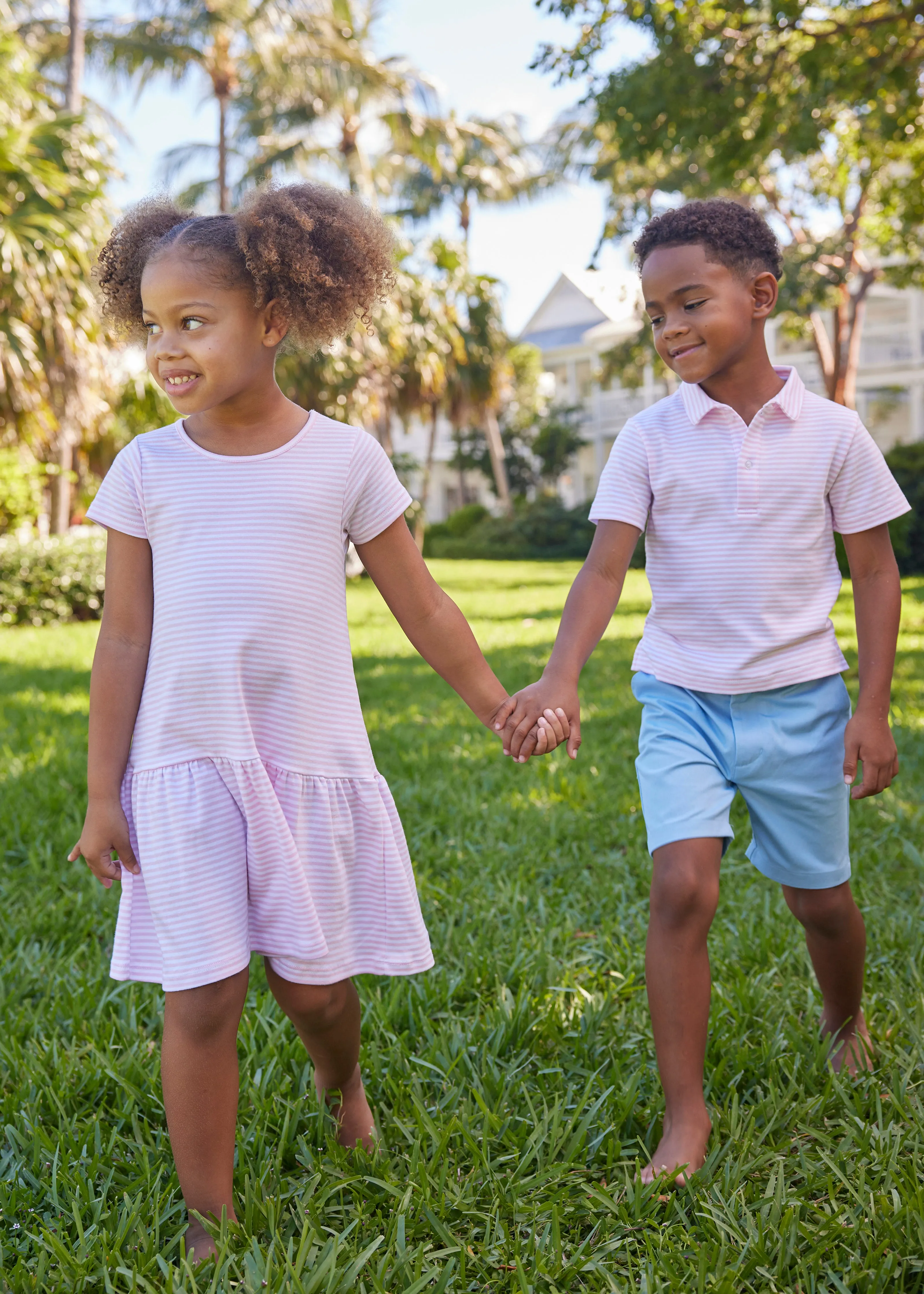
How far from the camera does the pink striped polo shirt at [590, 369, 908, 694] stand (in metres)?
2.18

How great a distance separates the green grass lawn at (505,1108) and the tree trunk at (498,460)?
2623cm

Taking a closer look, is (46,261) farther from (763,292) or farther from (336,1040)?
(336,1040)

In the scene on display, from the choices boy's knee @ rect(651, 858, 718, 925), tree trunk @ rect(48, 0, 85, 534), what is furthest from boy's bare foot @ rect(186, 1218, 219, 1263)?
tree trunk @ rect(48, 0, 85, 534)

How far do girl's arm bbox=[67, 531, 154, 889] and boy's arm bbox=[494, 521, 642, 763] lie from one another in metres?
0.64

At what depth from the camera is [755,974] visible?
2.77 metres

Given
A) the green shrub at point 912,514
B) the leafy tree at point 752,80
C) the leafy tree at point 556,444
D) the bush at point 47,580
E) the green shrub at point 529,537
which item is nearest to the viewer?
the leafy tree at point 752,80

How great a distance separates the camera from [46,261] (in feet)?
38.7

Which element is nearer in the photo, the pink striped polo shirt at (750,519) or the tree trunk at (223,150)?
the pink striped polo shirt at (750,519)

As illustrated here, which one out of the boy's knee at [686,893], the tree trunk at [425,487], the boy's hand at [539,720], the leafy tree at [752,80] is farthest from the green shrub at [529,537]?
the boy's knee at [686,893]

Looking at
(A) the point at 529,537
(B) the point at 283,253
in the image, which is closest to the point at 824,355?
(A) the point at 529,537

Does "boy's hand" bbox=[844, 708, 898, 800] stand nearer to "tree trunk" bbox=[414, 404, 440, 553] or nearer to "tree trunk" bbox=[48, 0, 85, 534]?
"tree trunk" bbox=[48, 0, 85, 534]

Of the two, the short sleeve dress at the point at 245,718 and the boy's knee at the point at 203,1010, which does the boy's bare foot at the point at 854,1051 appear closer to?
the short sleeve dress at the point at 245,718

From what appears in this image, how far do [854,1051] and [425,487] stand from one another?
26.0m

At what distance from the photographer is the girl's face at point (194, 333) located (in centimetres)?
175
